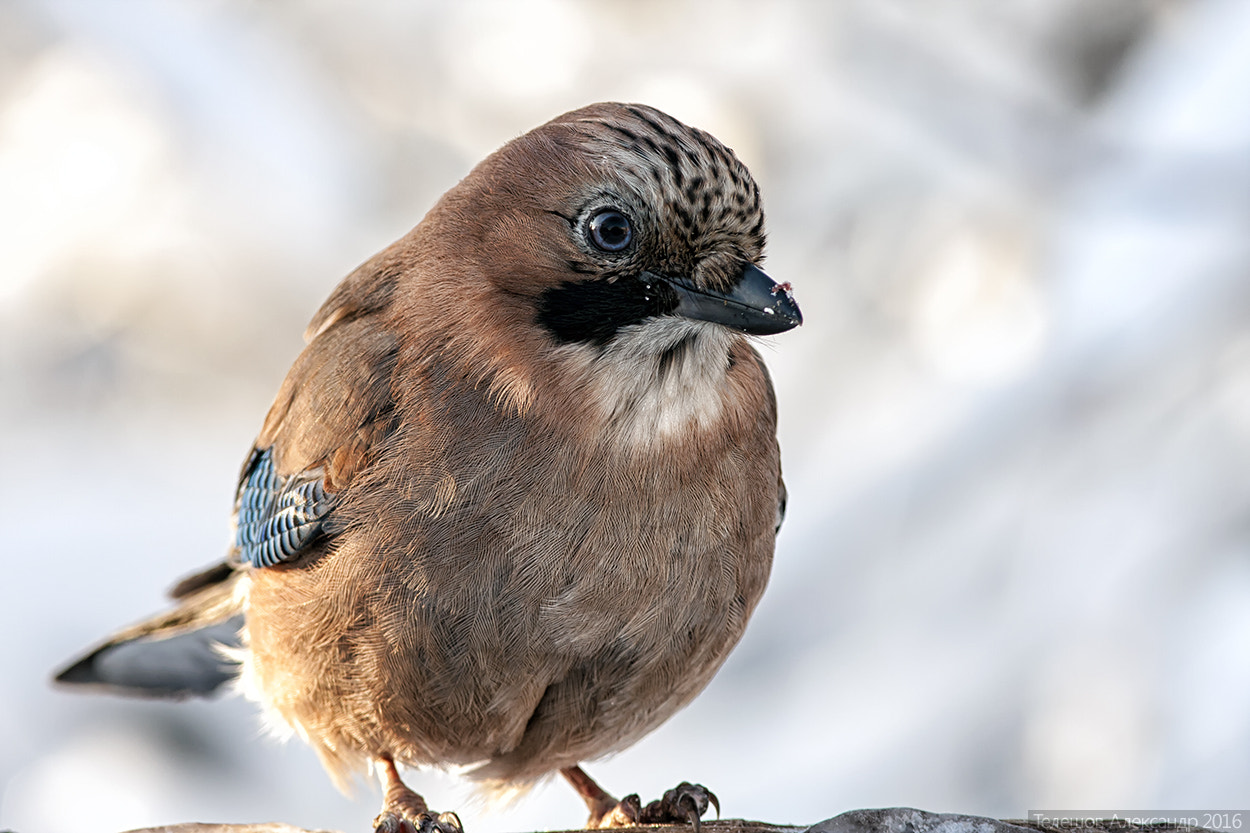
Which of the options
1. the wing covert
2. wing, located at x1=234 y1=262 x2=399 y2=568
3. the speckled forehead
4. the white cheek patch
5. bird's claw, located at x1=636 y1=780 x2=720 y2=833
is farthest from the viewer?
bird's claw, located at x1=636 y1=780 x2=720 y2=833

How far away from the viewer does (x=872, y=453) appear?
7.11 m

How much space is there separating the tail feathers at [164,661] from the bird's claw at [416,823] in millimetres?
1423

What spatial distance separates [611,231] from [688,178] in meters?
0.23

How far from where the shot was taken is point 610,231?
3.41 meters

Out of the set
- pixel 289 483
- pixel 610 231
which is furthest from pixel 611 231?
pixel 289 483

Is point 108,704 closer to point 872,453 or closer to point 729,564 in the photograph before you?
point 872,453

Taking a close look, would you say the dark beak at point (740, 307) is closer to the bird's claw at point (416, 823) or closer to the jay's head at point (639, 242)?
the jay's head at point (639, 242)

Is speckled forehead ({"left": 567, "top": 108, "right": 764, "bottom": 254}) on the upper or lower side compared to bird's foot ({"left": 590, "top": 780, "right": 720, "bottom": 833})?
upper

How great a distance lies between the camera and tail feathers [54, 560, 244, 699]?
5.15m

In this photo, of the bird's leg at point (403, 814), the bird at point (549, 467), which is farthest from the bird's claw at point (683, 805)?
the bird's leg at point (403, 814)

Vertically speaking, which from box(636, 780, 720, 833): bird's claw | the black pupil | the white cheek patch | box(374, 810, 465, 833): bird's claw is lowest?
box(374, 810, 465, 833): bird's claw

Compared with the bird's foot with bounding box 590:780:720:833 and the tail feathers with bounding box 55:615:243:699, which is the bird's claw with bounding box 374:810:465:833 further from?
the tail feathers with bounding box 55:615:243:699

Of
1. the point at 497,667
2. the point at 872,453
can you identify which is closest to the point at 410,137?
the point at 872,453

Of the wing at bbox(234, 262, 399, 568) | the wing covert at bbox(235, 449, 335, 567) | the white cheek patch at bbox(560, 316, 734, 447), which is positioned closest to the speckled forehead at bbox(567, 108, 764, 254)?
the white cheek patch at bbox(560, 316, 734, 447)
